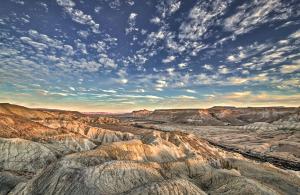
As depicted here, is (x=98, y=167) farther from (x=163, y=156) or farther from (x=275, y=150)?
(x=275, y=150)

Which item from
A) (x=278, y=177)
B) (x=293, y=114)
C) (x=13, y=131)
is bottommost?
(x=278, y=177)

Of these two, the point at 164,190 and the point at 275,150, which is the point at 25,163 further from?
the point at 275,150

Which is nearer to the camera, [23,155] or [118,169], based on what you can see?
[118,169]

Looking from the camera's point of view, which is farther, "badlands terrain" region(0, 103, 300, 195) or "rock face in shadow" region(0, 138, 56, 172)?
"rock face in shadow" region(0, 138, 56, 172)

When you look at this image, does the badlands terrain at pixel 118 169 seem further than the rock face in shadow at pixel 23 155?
No

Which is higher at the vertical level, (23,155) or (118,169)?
(23,155)

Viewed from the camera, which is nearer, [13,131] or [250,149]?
[13,131]

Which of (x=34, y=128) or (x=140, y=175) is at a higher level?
(x=34, y=128)

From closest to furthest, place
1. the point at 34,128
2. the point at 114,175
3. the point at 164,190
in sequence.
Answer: the point at 164,190 → the point at 114,175 → the point at 34,128

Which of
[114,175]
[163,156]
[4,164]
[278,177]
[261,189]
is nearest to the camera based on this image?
[261,189]

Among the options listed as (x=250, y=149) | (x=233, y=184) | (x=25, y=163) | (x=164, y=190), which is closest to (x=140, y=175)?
(x=164, y=190)
